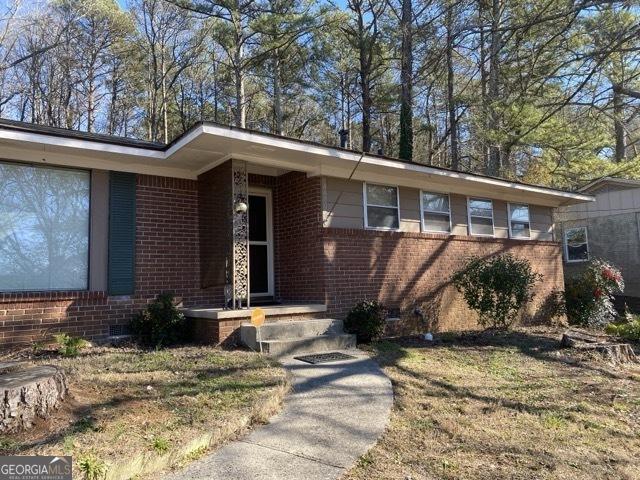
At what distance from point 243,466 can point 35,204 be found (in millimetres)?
5945

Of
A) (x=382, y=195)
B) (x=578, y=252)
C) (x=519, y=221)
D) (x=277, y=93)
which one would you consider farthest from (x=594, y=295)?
(x=277, y=93)

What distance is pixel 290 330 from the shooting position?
7.91m

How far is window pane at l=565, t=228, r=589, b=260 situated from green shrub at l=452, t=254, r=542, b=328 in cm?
1033

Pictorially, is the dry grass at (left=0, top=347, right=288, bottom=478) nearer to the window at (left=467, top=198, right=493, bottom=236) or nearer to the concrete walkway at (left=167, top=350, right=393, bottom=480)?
the concrete walkway at (left=167, top=350, right=393, bottom=480)

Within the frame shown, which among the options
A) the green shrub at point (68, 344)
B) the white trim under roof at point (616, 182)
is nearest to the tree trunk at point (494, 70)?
the white trim under roof at point (616, 182)

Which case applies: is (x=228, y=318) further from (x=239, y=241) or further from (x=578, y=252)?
(x=578, y=252)

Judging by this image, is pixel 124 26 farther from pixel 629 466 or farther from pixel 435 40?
pixel 629 466

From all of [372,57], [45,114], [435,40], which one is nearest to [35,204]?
[435,40]

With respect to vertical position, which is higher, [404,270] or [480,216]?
[480,216]

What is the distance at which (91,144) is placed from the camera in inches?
296

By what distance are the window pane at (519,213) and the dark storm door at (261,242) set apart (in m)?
6.55

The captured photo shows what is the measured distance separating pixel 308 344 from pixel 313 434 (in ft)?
11.1

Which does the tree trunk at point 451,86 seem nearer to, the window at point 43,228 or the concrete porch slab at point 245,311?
the concrete porch slab at point 245,311

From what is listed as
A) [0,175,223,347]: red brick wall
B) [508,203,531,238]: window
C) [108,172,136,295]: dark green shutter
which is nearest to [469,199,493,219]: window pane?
[508,203,531,238]: window
